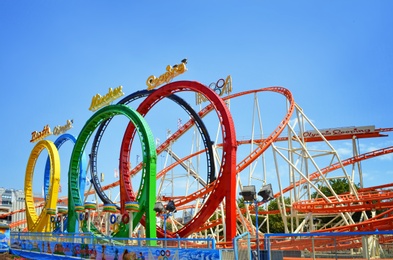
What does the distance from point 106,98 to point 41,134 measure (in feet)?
32.0

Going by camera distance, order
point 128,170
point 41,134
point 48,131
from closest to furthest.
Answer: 1. point 128,170
2. point 48,131
3. point 41,134

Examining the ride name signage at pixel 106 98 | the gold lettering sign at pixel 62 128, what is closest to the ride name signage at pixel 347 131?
the ride name signage at pixel 106 98

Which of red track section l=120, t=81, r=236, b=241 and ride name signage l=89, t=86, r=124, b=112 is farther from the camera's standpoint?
ride name signage l=89, t=86, r=124, b=112

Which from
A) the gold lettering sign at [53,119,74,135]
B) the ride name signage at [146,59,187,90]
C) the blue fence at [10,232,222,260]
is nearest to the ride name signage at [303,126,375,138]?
the ride name signage at [146,59,187,90]

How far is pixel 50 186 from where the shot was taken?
80.5ft

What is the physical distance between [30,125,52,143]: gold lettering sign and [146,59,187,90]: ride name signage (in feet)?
39.1

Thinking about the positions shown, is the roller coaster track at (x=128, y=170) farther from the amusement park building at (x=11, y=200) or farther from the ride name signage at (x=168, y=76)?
the amusement park building at (x=11, y=200)

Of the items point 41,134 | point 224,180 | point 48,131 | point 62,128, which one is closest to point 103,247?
point 224,180

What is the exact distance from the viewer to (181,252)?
10.1m

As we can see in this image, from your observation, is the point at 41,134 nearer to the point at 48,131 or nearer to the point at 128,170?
the point at 48,131

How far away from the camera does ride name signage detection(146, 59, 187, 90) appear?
21.4m

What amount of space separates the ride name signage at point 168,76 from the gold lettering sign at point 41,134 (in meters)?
11.9

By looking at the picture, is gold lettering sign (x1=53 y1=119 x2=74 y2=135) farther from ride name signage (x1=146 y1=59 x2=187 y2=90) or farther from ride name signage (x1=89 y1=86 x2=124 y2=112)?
ride name signage (x1=146 y1=59 x2=187 y2=90)

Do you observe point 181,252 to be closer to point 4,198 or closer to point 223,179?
point 223,179
